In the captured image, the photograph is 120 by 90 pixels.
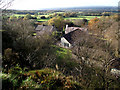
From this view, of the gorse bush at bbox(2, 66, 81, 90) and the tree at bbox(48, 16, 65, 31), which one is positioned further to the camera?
the tree at bbox(48, 16, 65, 31)

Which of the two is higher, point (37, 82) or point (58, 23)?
point (58, 23)

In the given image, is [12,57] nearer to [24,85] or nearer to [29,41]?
[29,41]

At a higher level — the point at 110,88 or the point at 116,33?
the point at 116,33

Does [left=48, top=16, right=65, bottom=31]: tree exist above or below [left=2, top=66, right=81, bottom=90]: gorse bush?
above

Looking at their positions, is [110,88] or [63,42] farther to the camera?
[63,42]

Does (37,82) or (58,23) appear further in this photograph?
(58,23)

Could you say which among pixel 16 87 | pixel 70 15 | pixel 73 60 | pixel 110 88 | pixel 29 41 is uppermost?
pixel 70 15

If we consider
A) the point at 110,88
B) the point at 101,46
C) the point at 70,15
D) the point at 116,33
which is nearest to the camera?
the point at 110,88

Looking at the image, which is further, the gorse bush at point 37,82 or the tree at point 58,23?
the tree at point 58,23

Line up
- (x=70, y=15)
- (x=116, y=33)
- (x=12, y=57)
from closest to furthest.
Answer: (x=12, y=57), (x=116, y=33), (x=70, y=15)

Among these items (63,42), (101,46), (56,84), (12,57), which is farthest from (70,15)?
(56,84)

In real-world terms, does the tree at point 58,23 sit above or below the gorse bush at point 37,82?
above
